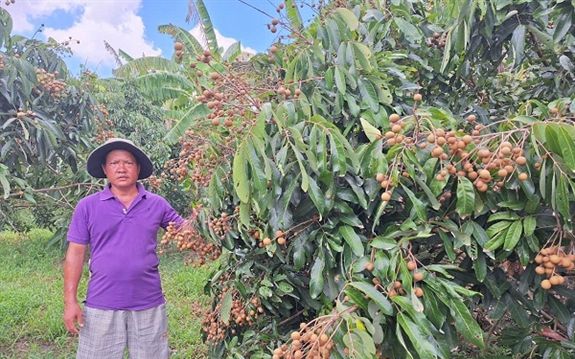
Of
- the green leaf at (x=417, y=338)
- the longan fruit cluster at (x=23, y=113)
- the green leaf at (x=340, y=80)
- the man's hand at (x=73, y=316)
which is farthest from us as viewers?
the longan fruit cluster at (x=23, y=113)

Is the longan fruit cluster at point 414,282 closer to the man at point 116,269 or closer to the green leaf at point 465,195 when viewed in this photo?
the green leaf at point 465,195

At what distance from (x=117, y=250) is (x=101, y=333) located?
1.25 ft

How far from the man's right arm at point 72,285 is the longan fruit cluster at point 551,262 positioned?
5.95 ft

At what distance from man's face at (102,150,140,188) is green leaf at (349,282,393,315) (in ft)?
4.37

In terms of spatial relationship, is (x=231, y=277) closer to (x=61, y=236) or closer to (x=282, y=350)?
(x=282, y=350)

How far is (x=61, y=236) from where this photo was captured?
302 centimetres

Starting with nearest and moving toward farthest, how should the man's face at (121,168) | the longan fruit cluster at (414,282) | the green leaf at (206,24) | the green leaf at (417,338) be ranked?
1. the green leaf at (417,338)
2. the longan fruit cluster at (414,282)
3. the man's face at (121,168)
4. the green leaf at (206,24)

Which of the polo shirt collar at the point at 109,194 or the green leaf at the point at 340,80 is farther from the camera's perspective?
the polo shirt collar at the point at 109,194

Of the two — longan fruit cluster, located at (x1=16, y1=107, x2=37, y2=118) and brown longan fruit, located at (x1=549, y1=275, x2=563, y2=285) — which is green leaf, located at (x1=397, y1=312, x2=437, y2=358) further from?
longan fruit cluster, located at (x1=16, y1=107, x2=37, y2=118)

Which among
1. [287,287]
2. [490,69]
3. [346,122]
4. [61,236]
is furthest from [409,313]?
[61,236]

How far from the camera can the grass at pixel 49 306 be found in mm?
3145

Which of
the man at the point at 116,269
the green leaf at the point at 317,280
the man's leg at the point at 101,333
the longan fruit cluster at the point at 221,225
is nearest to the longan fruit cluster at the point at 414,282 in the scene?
the green leaf at the point at 317,280

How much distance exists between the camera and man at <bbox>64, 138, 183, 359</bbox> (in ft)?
6.16

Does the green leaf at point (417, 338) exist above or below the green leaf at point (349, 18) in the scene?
below
